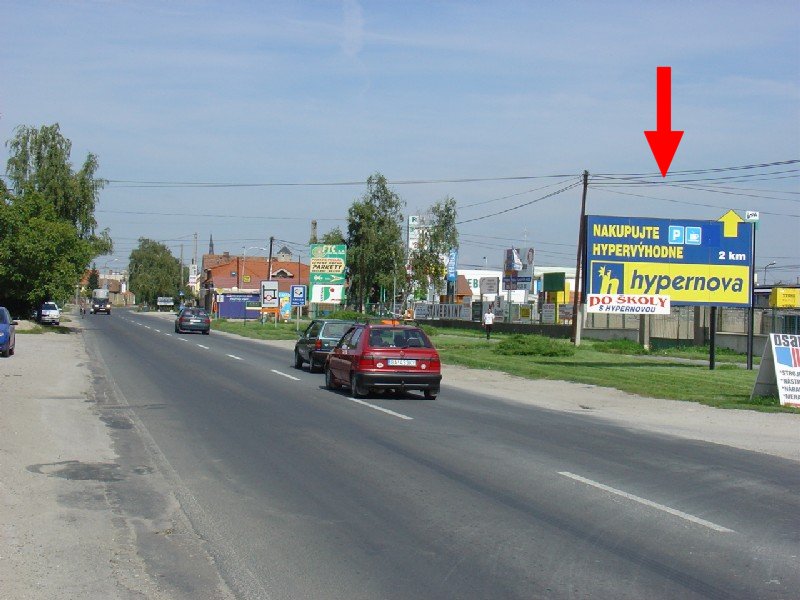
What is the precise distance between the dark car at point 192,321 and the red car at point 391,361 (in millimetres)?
38142

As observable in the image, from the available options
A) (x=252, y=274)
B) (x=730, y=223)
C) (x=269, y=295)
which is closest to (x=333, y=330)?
(x=730, y=223)

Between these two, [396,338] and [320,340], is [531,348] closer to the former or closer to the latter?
[320,340]

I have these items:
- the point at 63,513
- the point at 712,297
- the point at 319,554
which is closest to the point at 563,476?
the point at 319,554

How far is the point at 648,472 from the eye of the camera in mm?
11047

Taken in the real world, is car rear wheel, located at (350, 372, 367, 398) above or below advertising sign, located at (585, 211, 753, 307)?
below

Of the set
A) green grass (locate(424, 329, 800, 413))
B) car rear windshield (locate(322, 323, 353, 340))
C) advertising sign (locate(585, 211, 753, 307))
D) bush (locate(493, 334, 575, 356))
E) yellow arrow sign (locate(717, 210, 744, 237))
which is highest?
yellow arrow sign (locate(717, 210, 744, 237))

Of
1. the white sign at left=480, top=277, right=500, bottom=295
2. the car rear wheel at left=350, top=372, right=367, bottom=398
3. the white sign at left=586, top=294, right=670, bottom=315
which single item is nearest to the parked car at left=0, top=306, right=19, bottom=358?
the car rear wheel at left=350, top=372, right=367, bottom=398

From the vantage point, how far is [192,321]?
Answer: 56156 mm

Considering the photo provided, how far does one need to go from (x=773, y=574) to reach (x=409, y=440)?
23.0ft

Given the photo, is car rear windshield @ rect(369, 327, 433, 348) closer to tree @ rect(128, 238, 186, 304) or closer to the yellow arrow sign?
the yellow arrow sign

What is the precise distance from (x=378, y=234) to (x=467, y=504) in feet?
215

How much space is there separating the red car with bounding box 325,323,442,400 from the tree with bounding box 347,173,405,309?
5479 centimetres

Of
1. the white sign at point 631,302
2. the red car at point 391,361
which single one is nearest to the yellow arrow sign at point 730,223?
the white sign at point 631,302

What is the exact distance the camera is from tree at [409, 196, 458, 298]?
245 feet
